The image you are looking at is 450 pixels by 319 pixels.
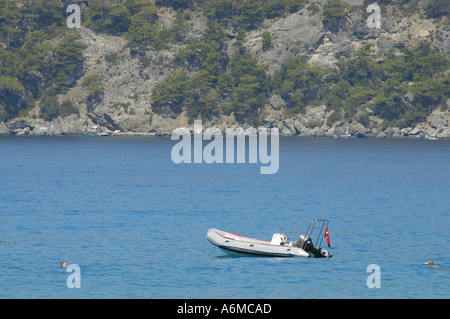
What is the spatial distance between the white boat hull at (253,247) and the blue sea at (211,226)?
1.96 feet

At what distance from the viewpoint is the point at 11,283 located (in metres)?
41.3

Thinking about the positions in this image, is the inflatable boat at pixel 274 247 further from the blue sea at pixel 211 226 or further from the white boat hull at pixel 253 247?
the blue sea at pixel 211 226

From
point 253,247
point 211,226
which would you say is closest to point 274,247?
point 253,247

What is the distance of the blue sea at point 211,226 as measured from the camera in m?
41.6

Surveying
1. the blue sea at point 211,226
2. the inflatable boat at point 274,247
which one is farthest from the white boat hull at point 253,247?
the blue sea at point 211,226

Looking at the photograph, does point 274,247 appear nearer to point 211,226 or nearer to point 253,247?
point 253,247

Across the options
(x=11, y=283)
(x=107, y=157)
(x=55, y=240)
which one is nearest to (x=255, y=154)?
(x=107, y=157)

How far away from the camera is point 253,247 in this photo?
157 feet

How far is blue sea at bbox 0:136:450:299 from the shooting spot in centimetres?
4156

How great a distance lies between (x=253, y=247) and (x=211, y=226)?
14.7 metres
